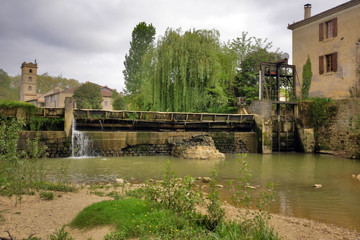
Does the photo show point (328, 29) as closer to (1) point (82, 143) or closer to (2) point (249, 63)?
(2) point (249, 63)

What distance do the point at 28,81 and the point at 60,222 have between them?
227ft

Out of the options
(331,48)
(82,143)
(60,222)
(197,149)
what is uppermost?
(331,48)

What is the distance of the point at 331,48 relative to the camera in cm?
2142

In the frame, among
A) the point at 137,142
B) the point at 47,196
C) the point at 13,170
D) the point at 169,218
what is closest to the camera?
the point at 169,218

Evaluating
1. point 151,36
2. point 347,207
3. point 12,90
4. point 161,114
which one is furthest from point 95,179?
point 12,90

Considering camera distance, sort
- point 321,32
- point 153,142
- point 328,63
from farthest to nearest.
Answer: point 321,32 < point 328,63 < point 153,142

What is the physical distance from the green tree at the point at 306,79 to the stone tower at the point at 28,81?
189ft

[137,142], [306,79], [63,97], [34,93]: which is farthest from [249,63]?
[34,93]

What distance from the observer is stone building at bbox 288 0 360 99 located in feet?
65.4

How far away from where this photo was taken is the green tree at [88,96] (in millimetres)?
40844

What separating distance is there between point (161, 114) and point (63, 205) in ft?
43.9

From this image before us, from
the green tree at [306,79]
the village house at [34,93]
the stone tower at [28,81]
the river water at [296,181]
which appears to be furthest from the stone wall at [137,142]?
the stone tower at [28,81]

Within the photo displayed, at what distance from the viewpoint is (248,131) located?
Answer: 67.3ft

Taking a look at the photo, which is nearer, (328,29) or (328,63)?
(328,29)
